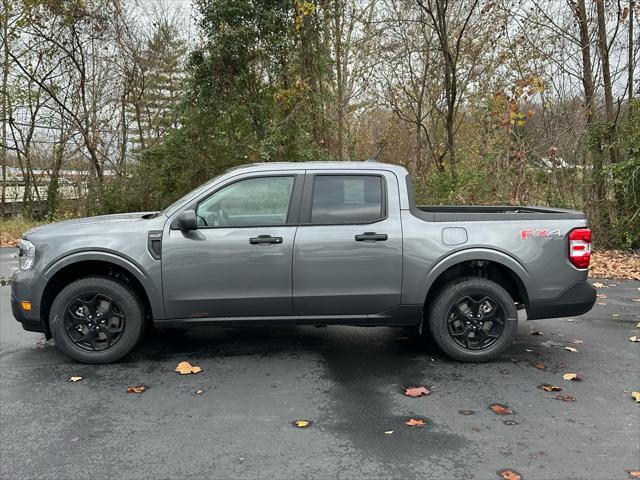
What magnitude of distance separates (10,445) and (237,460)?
1.48 m

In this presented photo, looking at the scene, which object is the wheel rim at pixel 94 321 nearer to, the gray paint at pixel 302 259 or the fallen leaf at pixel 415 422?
the gray paint at pixel 302 259

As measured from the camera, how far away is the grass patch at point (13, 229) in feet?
46.1

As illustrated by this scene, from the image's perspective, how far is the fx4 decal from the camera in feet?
16.1

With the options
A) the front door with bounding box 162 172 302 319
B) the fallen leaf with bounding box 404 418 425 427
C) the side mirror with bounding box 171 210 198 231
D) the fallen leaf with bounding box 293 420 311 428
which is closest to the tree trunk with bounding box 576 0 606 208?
the front door with bounding box 162 172 302 319

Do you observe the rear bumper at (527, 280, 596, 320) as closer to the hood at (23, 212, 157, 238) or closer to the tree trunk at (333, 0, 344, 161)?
the hood at (23, 212, 157, 238)

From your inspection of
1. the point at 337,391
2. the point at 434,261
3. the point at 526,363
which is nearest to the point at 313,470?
the point at 337,391

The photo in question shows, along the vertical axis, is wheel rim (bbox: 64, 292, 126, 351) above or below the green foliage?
below

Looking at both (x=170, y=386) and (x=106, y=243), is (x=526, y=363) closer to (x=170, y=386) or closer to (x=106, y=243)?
(x=170, y=386)

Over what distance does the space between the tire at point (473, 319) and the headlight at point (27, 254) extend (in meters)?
3.60

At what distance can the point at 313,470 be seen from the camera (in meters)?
3.15

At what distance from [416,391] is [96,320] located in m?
2.84

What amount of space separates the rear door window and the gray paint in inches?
3.0

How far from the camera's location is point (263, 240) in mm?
4742

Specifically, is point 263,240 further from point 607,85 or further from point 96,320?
point 607,85
